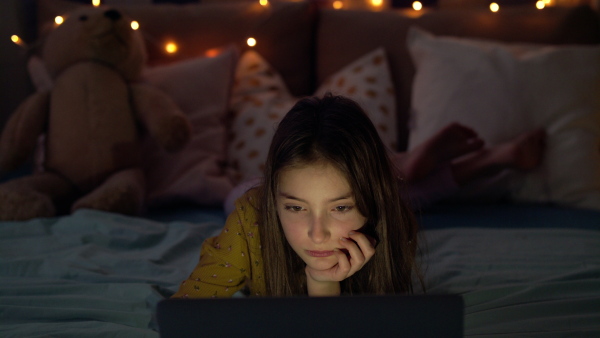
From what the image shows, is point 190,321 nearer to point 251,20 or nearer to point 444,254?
point 444,254

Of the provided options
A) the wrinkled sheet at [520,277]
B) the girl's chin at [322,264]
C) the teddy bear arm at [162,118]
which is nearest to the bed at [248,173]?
the wrinkled sheet at [520,277]

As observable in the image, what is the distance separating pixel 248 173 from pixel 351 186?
938 millimetres

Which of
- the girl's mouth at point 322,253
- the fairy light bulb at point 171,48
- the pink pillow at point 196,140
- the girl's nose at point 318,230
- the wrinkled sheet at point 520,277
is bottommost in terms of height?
the wrinkled sheet at point 520,277

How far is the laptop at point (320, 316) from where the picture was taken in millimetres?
561

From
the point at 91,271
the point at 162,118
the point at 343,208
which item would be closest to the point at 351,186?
the point at 343,208

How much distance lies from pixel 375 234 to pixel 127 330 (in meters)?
0.41

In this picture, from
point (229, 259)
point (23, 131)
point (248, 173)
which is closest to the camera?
point (229, 259)

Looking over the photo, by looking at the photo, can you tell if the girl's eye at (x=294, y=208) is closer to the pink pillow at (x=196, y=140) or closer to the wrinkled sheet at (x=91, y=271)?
the wrinkled sheet at (x=91, y=271)

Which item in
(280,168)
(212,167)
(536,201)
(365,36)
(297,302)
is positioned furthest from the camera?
(365,36)

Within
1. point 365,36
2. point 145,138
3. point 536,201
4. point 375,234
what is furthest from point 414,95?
point 375,234

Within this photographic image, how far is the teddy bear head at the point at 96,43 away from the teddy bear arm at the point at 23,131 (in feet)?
0.45

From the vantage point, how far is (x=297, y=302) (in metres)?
0.56

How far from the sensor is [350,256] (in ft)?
2.77

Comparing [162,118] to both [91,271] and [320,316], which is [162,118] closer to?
[91,271]
